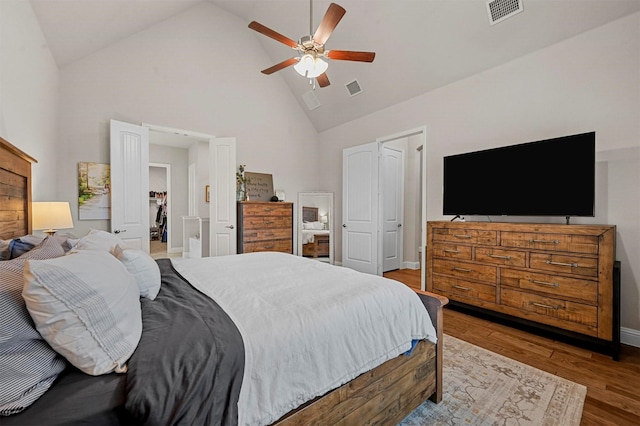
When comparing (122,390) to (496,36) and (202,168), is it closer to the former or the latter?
(496,36)

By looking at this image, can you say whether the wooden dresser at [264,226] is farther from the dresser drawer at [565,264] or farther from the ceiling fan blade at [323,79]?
the dresser drawer at [565,264]

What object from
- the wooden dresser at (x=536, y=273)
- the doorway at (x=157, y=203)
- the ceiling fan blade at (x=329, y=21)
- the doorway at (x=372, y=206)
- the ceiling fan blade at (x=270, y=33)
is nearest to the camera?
the ceiling fan blade at (x=329, y=21)

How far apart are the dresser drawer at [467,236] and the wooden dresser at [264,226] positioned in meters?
2.44

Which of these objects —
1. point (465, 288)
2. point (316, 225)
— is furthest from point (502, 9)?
point (316, 225)

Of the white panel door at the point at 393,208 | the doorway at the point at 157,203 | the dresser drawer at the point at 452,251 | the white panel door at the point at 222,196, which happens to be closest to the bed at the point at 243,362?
the dresser drawer at the point at 452,251

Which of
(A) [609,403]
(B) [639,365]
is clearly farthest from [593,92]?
(A) [609,403]

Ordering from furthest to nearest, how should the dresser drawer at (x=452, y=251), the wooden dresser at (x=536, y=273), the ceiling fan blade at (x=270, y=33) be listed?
the dresser drawer at (x=452, y=251) → the ceiling fan blade at (x=270, y=33) → the wooden dresser at (x=536, y=273)

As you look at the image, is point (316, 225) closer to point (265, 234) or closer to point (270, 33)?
point (265, 234)

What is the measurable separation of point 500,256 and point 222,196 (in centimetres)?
380

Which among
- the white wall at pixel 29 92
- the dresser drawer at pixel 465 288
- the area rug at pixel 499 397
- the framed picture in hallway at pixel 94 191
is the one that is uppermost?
the white wall at pixel 29 92

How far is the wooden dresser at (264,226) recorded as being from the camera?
4.36 m

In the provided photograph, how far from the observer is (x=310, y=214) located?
5543 millimetres

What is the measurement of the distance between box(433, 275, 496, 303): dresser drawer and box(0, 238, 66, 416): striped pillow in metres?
3.33

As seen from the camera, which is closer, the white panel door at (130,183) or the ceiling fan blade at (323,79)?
the ceiling fan blade at (323,79)
